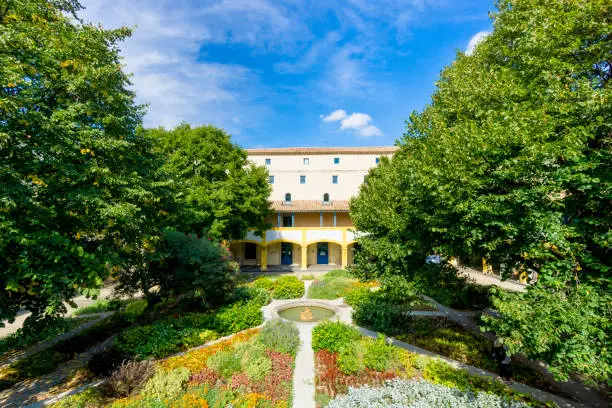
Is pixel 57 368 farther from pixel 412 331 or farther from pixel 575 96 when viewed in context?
pixel 575 96

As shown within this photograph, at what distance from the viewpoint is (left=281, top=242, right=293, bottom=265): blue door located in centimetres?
3019

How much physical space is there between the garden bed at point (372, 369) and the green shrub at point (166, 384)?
3.79 m

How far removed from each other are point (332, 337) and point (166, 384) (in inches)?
214

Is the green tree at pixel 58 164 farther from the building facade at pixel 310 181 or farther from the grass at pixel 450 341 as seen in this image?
the building facade at pixel 310 181

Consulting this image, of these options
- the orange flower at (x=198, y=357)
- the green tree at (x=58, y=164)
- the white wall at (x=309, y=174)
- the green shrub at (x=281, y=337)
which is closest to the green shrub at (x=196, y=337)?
the orange flower at (x=198, y=357)

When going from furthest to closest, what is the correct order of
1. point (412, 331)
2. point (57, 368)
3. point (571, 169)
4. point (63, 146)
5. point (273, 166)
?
point (273, 166)
point (412, 331)
point (57, 368)
point (63, 146)
point (571, 169)

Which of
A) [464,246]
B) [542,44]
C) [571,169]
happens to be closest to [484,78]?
[542,44]

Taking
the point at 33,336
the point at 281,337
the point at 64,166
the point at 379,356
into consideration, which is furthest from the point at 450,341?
the point at 64,166

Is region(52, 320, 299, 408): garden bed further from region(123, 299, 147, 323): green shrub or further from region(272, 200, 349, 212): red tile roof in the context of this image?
region(272, 200, 349, 212): red tile roof

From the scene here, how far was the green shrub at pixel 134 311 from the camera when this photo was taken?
12734 millimetres

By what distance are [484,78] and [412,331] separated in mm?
9769

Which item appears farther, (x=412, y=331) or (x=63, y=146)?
(x=412, y=331)

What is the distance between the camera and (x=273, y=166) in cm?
3017

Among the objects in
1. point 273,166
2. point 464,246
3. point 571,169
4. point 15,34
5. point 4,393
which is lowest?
point 4,393
